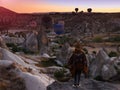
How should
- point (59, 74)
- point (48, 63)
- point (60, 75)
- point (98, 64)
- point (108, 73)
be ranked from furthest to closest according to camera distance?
point (48, 63) → point (98, 64) → point (108, 73) → point (59, 74) → point (60, 75)

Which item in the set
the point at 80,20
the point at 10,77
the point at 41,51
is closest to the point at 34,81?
the point at 10,77

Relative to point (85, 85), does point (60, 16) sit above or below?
below

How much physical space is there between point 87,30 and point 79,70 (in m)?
89.0

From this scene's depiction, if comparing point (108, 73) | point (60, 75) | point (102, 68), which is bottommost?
point (108, 73)

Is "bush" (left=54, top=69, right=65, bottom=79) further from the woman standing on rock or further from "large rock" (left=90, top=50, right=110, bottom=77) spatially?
the woman standing on rock

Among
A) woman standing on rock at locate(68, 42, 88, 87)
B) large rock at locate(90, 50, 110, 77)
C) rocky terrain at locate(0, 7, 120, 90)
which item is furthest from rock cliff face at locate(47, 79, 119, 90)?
large rock at locate(90, 50, 110, 77)

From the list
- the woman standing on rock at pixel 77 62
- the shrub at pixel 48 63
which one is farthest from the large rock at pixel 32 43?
the woman standing on rock at pixel 77 62

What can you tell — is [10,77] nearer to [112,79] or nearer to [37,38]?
[112,79]

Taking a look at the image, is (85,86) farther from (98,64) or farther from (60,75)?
(98,64)

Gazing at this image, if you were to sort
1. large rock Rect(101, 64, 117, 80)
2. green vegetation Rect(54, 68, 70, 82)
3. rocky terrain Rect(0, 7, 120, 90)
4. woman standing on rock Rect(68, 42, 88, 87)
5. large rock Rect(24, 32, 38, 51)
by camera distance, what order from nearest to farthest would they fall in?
1. woman standing on rock Rect(68, 42, 88, 87)
2. rocky terrain Rect(0, 7, 120, 90)
3. green vegetation Rect(54, 68, 70, 82)
4. large rock Rect(101, 64, 117, 80)
5. large rock Rect(24, 32, 38, 51)

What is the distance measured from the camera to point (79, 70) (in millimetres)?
15828

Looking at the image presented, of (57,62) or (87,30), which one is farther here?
(87,30)

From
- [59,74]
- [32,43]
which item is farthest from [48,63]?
[32,43]

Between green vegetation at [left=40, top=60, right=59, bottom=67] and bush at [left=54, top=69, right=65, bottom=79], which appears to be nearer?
bush at [left=54, top=69, right=65, bottom=79]
